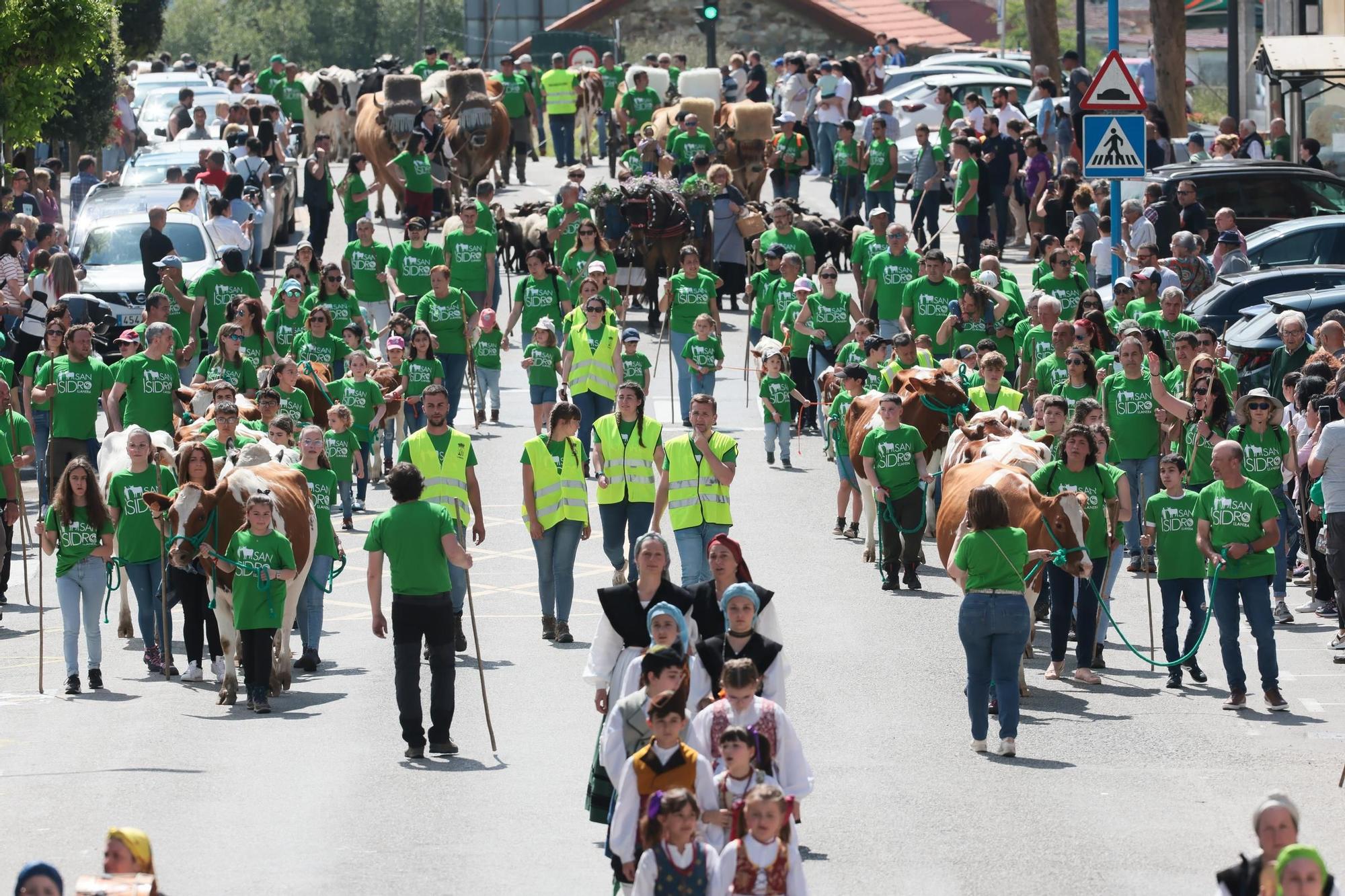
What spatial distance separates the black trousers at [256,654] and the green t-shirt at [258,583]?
6 centimetres

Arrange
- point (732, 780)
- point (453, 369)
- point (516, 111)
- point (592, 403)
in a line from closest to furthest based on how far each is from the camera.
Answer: point (732, 780), point (592, 403), point (453, 369), point (516, 111)

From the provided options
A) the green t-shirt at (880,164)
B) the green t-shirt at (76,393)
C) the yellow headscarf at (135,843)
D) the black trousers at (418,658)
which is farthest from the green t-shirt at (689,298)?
the yellow headscarf at (135,843)

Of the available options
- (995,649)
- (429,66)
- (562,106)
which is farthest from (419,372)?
(562,106)

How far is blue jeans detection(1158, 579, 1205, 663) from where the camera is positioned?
15.3 meters

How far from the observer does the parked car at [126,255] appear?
26641 mm

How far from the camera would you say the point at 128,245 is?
28219mm

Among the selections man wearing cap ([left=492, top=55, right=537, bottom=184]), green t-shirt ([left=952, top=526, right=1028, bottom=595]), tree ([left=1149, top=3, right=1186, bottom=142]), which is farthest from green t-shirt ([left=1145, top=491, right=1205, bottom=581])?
man wearing cap ([left=492, top=55, right=537, bottom=184])

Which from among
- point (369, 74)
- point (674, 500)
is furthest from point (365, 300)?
point (369, 74)

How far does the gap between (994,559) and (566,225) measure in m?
14.9

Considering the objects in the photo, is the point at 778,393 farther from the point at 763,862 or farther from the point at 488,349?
the point at 763,862

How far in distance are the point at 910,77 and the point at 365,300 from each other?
23.2 metres

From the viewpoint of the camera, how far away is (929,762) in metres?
13.1

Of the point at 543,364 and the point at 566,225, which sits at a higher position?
the point at 566,225

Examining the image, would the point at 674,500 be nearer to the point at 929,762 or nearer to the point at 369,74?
the point at 929,762
